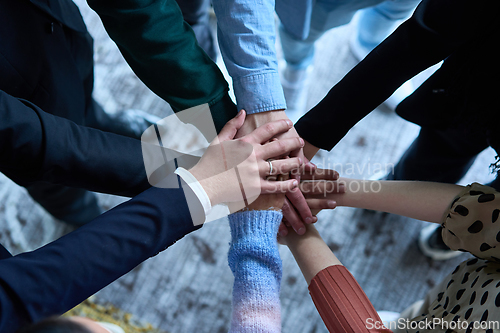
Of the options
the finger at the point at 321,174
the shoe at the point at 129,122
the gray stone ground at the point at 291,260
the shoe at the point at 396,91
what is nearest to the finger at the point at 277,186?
the finger at the point at 321,174

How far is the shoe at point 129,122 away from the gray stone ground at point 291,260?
0.82ft

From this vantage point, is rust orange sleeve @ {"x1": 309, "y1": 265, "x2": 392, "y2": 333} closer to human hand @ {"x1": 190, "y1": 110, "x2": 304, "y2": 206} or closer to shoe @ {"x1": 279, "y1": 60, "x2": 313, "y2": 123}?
human hand @ {"x1": 190, "y1": 110, "x2": 304, "y2": 206}

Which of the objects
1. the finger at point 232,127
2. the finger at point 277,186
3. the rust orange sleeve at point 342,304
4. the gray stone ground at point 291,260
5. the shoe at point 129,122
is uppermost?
the finger at point 232,127

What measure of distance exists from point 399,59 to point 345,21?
1.50ft

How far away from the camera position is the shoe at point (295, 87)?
1253 millimetres

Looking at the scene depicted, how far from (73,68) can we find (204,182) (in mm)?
443

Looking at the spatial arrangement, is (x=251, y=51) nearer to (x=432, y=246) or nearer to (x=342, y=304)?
(x=342, y=304)

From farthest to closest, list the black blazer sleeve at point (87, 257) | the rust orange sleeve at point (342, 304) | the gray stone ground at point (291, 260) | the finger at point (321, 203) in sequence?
the gray stone ground at point (291, 260)
the finger at point (321, 203)
the rust orange sleeve at point (342, 304)
the black blazer sleeve at point (87, 257)

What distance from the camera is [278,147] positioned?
719mm

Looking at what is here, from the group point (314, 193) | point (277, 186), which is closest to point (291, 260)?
point (314, 193)

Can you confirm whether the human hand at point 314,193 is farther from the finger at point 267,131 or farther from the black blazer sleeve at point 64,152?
the black blazer sleeve at point 64,152

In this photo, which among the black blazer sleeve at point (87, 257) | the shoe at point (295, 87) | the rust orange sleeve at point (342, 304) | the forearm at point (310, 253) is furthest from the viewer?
the shoe at point (295, 87)

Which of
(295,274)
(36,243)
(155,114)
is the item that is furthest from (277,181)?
(36,243)

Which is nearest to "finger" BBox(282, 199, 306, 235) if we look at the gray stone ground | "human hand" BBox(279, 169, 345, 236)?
"human hand" BBox(279, 169, 345, 236)
